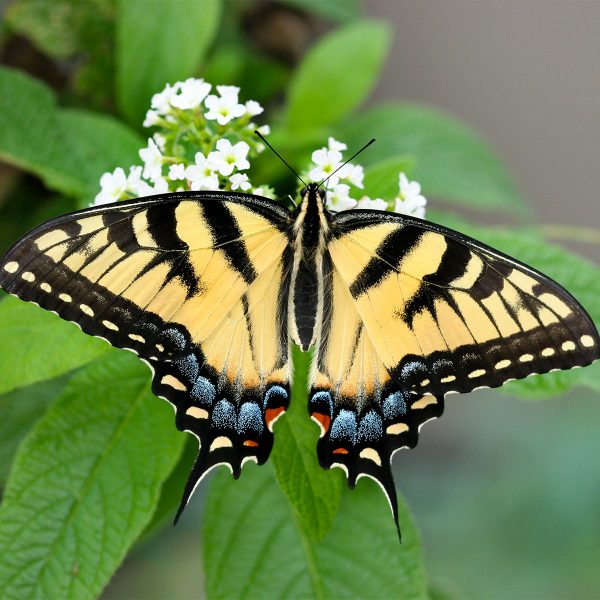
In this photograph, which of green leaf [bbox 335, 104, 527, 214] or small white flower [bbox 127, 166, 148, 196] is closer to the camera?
small white flower [bbox 127, 166, 148, 196]

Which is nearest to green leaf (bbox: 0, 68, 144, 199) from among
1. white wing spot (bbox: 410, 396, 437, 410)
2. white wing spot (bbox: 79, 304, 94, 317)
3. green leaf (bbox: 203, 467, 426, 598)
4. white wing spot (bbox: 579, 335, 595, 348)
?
white wing spot (bbox: 79, 304, 94, 317)

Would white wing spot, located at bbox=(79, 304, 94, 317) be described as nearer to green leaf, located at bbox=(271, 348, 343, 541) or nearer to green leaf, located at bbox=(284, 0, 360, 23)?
green leaf, located at bbox=(271, 348, 343, 541)

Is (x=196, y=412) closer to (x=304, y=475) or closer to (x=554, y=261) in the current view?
(x=304, y=475)

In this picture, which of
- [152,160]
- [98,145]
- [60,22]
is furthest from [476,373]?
[60,22]

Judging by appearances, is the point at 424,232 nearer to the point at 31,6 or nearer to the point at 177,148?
the point at 177,148

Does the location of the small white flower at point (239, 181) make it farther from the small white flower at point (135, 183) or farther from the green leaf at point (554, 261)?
the green leaf at point (554, 261)
